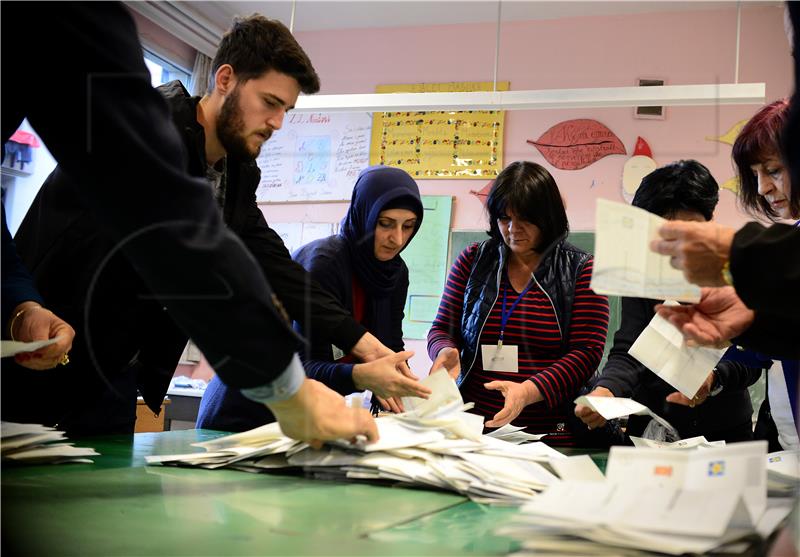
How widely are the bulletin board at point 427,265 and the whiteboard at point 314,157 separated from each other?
189 millimetres

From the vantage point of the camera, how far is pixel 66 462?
0.91 m

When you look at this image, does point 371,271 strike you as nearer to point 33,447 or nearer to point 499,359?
point 499,359

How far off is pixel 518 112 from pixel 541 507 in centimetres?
125

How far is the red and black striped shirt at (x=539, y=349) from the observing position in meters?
1.52

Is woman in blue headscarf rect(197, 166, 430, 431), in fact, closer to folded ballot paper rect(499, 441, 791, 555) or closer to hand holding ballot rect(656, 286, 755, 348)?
hand holding ballot rect(656, 286, 755, 348)

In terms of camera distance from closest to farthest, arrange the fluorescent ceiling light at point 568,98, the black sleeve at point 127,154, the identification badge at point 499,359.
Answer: the black sleeve at point 127,154 → the identification badge at point 499,359 → the fluorescent ceiling light at point 568,98

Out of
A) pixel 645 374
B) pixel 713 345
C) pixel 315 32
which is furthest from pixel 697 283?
pixel 315 32

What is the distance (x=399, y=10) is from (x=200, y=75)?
56cm

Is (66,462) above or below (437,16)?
below

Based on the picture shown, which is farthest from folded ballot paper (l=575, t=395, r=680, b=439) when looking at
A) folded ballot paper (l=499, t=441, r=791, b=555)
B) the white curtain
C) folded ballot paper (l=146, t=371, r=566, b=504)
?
the white curtain

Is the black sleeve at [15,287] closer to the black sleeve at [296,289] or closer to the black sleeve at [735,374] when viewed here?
the black sleeve at [296,289]

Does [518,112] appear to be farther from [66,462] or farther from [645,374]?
[66,462]

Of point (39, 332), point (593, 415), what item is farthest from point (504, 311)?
point (39, 332)

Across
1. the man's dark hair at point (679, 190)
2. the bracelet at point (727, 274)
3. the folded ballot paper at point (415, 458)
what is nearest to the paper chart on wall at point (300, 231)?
the folded ballot paper at point (415, 458)
